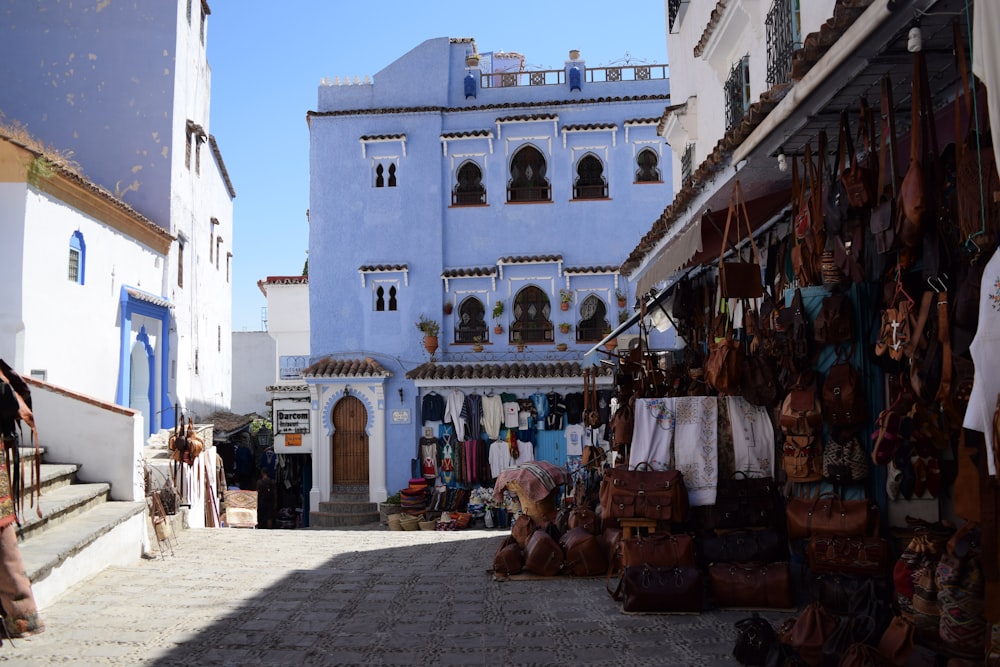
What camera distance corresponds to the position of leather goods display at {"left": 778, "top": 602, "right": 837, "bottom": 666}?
4.91 meters

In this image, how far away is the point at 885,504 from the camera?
20.3 feet

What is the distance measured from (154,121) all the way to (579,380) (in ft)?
37.4

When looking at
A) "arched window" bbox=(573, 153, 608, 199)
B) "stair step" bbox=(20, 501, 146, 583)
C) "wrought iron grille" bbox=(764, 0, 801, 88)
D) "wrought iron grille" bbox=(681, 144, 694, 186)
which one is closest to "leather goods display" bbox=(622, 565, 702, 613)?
"stair step" bbox=(20, 501, 146, 583)

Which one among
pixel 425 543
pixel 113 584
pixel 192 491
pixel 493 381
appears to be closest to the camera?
pixel 113 584

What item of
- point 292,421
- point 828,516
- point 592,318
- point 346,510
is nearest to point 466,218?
point 592,318

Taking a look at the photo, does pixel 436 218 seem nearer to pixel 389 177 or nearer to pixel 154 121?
pixel 389 177

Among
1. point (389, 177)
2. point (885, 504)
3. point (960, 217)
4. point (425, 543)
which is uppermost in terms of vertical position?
point (389, 177)

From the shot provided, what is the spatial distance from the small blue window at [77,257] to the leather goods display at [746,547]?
11.4 m

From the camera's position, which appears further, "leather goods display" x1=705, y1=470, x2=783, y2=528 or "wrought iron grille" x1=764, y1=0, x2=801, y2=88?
"wrought iron grille" x1=764, y1=0, x2=801, y2=88

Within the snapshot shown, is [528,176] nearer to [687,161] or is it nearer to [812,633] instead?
[687,161]

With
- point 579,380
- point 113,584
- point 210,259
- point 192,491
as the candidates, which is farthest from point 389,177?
point 113,584

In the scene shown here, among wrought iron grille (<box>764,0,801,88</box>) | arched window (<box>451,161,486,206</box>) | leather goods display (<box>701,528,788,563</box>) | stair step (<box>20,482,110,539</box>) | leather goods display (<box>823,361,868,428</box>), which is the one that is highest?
arched window (<box>451,161,486,206</box>)

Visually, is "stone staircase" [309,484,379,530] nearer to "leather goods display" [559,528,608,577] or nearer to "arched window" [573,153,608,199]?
"arched window" [573,153,608,199]

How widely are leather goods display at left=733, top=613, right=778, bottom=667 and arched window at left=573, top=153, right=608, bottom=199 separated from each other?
18.6 m
